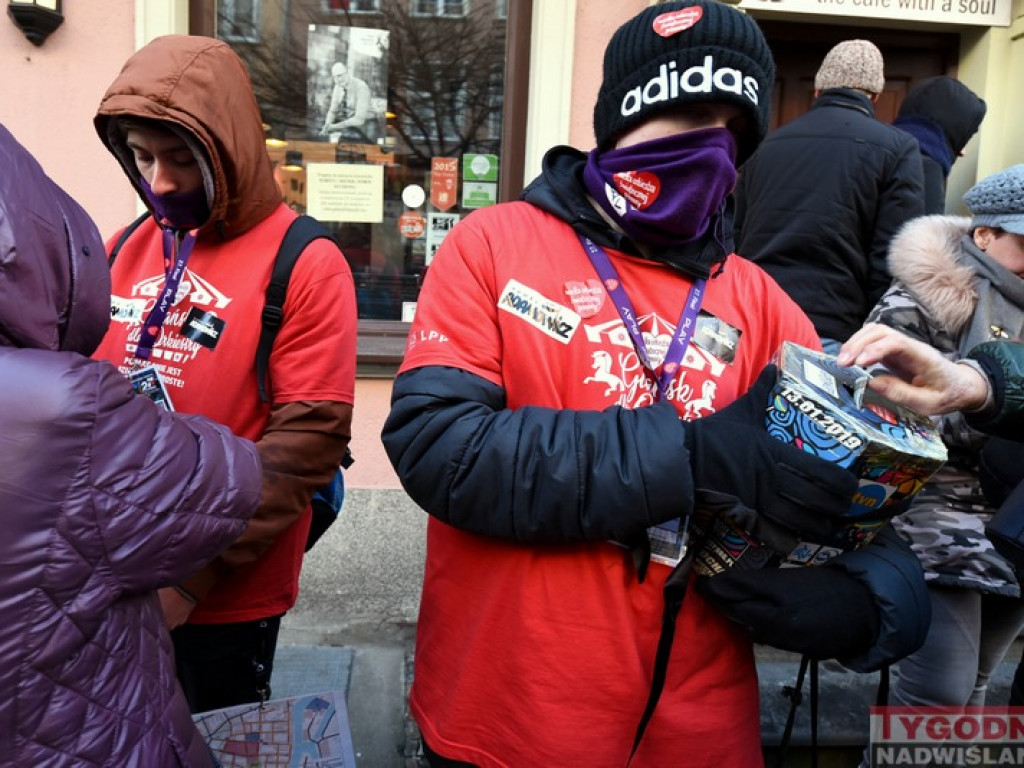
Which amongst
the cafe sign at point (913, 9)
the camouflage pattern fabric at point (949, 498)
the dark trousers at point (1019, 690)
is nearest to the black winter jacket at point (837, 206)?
the camouflage pattern fabric at point (949, 498)

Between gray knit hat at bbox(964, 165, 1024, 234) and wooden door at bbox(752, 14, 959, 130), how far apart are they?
8.84 ft

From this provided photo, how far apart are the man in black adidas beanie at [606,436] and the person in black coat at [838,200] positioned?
1734 millimetres

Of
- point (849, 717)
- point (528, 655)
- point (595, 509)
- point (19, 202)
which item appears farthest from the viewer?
point (849, 717)

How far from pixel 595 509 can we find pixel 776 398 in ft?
1.12

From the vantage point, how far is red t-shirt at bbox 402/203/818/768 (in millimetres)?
1439

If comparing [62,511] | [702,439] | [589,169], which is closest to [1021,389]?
[702,439]

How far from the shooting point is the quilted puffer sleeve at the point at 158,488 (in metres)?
1.14

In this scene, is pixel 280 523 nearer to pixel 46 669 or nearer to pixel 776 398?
pixel 46 669

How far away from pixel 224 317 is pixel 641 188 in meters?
0.95

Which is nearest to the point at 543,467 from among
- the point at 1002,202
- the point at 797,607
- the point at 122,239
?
the point at 797,607

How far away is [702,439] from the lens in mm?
1333

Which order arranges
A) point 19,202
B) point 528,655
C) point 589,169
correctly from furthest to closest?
Result: point 589,169 < point 528,655 < point 19,202

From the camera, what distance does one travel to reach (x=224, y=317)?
73.9 inches

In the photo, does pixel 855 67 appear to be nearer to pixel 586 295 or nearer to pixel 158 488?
pixel 586 295
